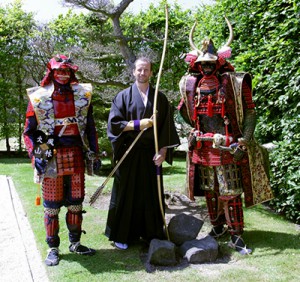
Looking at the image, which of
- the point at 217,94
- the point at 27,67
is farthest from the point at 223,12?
the point at 27,67

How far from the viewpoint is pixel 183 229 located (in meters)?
3.92

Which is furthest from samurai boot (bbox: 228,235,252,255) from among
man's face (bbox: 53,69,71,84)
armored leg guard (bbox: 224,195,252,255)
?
man's face (bbox: 53,69,71,84)

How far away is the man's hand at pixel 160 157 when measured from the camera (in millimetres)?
3707

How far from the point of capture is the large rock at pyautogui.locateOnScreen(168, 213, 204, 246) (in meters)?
3.89

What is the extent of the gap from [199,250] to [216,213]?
633mm

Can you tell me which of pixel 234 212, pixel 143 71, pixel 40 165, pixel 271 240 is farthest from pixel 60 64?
pixel 271 240

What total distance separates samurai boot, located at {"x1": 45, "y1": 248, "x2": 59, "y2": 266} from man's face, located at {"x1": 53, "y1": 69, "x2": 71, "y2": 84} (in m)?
1.53

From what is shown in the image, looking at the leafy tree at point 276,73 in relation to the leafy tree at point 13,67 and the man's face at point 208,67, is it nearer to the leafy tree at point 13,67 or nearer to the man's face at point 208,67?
the man's face at point 208,67

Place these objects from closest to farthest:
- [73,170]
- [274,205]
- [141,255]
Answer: [73,170], [141,255], [274,205]

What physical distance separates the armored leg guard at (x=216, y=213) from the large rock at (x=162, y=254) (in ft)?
2.35

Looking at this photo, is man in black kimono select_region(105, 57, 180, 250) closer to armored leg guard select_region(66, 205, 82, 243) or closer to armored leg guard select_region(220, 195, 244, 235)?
armored leg guard select_region(66, 205, 82, 243)

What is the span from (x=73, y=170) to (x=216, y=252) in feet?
4.95

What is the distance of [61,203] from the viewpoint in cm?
359

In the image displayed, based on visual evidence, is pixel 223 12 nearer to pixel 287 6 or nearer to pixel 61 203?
pixel 287 6
